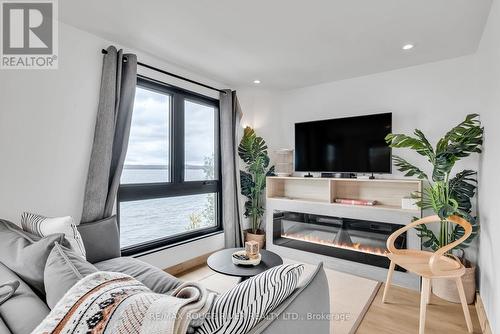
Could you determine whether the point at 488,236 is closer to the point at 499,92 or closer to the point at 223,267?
the point at 499,92

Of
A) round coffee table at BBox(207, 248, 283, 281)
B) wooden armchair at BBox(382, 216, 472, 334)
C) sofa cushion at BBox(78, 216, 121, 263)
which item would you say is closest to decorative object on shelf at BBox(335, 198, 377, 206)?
wooden armchair at BBox(382, 216, 472, 334)

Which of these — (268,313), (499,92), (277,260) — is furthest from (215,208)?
(499,92)

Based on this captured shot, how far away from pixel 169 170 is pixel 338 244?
2.25 metres

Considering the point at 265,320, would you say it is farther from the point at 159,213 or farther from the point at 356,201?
the point at 356,201

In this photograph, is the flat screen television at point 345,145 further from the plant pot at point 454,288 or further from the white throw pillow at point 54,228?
the white throw pillow at point 54,228

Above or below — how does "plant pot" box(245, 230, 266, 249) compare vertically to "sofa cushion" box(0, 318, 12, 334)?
below

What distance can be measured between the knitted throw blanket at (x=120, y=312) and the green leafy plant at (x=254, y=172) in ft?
9.75

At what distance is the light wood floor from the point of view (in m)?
1.92

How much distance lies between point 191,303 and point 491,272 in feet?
7.32

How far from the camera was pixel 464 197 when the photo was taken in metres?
2.38

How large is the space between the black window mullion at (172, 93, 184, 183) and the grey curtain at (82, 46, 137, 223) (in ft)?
2.05

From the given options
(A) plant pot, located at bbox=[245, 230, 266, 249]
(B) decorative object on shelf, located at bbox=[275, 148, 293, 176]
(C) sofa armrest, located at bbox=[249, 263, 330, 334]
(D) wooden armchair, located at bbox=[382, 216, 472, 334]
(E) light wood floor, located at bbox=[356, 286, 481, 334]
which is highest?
(B) decorative object on shelf, located at bbox=[275, 148, 293, 176]

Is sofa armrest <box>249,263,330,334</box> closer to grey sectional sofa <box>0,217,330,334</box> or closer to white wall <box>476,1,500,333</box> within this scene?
grey sectional sofa <box>0,217,330,334</box>

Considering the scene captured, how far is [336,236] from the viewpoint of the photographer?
3.15 metres
